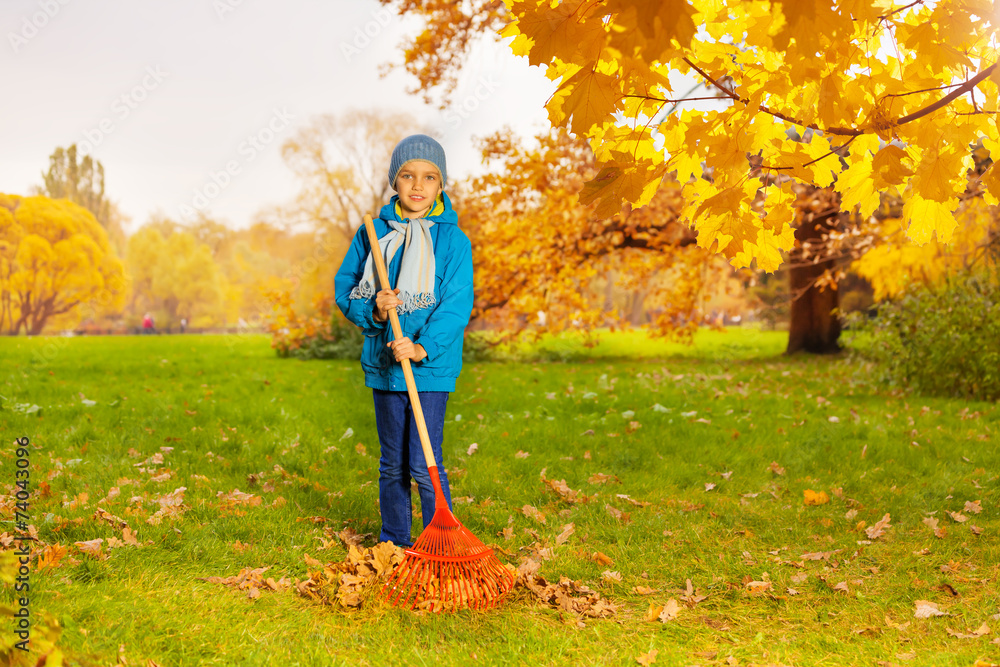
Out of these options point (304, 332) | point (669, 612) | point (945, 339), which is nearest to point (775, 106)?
point (669, 612)

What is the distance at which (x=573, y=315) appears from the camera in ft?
41.0

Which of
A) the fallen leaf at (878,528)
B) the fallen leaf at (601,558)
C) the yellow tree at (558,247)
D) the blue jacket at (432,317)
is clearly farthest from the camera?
the yellow tree at (558,247)

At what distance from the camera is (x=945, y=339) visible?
818 centimetres

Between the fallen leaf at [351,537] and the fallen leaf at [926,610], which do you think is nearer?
the fallen leaf at [926,610]

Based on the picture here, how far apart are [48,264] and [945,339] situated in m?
31.0

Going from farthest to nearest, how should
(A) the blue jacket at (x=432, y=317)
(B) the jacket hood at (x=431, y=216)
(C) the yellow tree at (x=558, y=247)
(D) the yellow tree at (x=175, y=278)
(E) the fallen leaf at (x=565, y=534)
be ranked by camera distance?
(D) the yellow tree at (x=175, y=278) → (C) the yellow tree at (x=558, y=247) → (E) the fallen leaf at (x=565, y=534) → (B) the jacket hood at (x=431, y=216) → (A) the blue jacket at (x=432, y=317)

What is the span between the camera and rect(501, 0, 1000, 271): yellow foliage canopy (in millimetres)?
1764

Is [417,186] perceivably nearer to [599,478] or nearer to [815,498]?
[599,478]

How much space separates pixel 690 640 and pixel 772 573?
89cm

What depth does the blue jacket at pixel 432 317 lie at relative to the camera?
308cm

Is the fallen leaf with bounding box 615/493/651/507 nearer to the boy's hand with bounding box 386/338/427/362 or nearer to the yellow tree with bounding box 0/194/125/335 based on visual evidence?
the boy's hand with bounding box 386/338/427/362

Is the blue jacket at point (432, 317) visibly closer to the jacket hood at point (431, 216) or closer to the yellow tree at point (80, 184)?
the jacket hood at point (431, 216)

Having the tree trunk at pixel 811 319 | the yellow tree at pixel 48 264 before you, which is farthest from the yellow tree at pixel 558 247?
the yellow tree at pixel 48 264

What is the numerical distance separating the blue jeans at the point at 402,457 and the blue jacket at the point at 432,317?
82 millimetres
